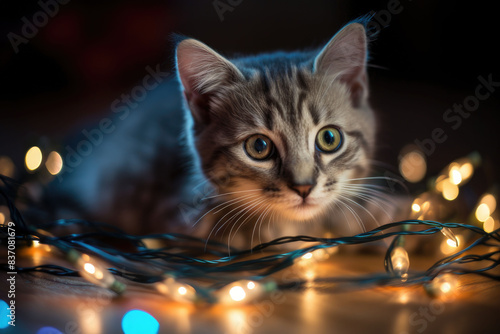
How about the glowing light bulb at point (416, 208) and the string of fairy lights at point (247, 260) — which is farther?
the glowing light bulb at point (416, 208)

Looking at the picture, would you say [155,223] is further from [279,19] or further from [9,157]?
[279,19]

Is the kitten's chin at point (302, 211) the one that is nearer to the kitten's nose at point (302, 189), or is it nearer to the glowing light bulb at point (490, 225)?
the kitten's nose at point (302, 189)

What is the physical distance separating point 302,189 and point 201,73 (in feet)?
1.54

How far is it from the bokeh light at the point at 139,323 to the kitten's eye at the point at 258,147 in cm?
52

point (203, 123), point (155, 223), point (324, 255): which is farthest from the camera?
point (155, 223)

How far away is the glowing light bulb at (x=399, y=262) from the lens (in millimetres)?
1021

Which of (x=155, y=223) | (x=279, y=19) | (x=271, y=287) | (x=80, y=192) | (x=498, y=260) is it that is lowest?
(x=271, y=287)

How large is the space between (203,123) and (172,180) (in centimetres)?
33

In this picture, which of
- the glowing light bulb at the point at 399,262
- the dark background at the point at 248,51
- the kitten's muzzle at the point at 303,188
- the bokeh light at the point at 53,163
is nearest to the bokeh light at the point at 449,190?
the dark background at the point at 248,51

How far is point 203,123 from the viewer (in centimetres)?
131

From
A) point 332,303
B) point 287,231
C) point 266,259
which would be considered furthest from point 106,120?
point 332,303

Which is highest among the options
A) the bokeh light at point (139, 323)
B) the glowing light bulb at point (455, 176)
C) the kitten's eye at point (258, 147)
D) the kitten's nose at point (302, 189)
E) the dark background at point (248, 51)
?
the dark background at point (248, 51)

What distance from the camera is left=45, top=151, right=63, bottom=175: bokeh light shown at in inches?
61.5

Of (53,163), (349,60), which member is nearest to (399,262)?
(349,60)
